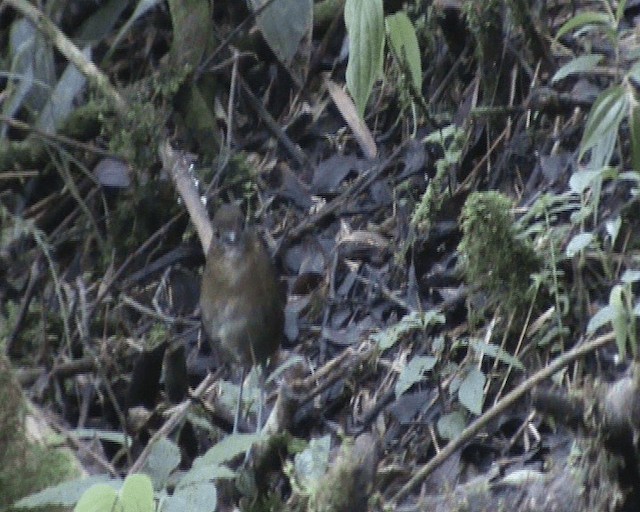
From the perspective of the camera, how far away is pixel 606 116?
256 cm

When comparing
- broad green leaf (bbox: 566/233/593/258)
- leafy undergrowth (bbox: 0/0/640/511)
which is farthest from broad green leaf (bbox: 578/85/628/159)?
broad green leaf (bbox: 566/233/593/258)

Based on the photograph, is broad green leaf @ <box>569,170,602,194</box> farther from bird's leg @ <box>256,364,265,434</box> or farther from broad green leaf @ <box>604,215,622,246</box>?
bird's leg @ <box>256,364,265,434</box>

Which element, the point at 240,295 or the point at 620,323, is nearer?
the point at 620,323

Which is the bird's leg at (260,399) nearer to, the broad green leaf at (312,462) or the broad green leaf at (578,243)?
the broad green leaf at (312,462)

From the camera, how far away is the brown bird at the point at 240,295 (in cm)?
294

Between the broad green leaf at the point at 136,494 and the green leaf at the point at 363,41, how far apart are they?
0.68m

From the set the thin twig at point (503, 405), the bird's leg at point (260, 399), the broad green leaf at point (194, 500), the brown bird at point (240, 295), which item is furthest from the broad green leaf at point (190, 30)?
the broad green leaf at point (194, 500)

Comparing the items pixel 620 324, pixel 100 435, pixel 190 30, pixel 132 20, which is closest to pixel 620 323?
pixel 620 324

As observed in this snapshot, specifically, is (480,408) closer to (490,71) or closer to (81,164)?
(490,71)

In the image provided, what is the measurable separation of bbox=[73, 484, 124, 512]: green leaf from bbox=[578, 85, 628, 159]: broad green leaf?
1.28 meters

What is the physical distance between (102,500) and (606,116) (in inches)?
54.1

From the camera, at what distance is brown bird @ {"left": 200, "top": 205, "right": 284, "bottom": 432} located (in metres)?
→ 2.94

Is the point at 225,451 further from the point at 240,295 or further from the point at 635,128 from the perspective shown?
the point at 635,128

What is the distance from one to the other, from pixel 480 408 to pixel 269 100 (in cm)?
176
